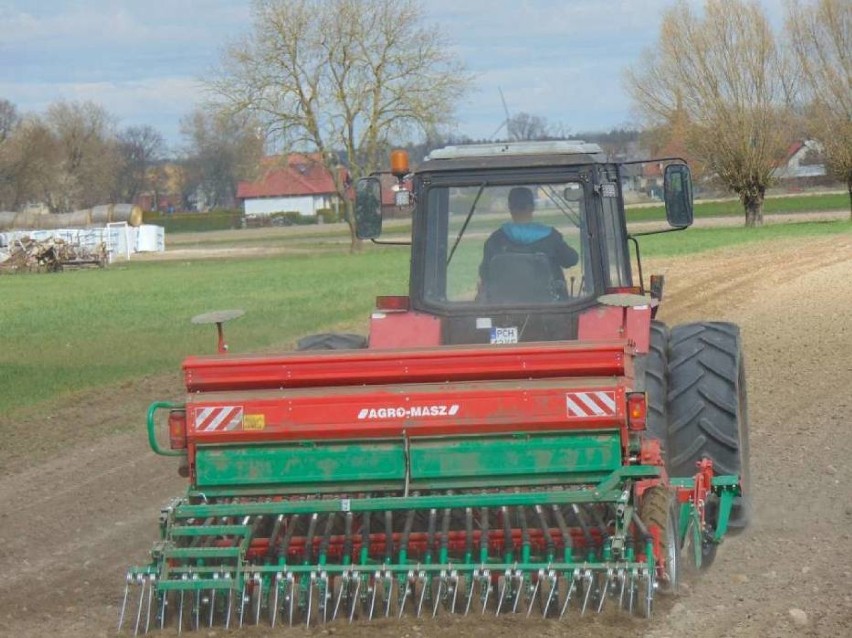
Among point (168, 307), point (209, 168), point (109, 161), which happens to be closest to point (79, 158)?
point (109, 161)

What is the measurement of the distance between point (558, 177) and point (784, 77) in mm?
49523

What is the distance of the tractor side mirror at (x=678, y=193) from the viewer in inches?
282

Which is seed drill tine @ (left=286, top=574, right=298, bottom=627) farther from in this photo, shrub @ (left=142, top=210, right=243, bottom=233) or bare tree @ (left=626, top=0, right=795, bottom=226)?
shrub @ (left=142, top=210, right=243, bottom=233)

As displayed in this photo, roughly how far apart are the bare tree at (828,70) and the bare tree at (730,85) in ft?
3.02

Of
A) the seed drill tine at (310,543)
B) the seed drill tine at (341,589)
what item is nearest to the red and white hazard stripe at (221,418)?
the seed drill tine at (310,543)

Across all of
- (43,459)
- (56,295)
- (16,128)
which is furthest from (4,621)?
(16,128)

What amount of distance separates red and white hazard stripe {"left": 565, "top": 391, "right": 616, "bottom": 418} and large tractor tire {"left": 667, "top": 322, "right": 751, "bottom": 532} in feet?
3.24

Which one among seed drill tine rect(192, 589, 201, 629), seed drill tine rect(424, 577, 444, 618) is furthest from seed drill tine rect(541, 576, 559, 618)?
seed drill tine rect(192, 589, 201, 629)

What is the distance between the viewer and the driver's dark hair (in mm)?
7004

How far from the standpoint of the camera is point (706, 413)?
6289mm

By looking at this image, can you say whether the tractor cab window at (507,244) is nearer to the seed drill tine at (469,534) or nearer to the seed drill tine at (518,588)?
the seed drill tine at (469,534)

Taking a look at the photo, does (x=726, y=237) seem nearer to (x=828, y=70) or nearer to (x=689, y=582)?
(x=828, y=70)

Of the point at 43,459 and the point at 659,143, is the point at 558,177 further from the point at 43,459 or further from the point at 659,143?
the point at 659,143

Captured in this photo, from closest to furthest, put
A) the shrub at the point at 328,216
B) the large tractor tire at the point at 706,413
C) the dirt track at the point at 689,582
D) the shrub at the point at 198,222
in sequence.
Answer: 1. the dirt track at the point at 689,582
2. the large tractor tire at the point at 706,413
3. the shrub at the point at 198,222
4. the shrub at the point at 328,216
